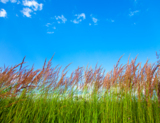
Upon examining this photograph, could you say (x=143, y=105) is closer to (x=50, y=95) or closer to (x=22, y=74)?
(x=50, y=95)

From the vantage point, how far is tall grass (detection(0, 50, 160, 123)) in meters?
2.99

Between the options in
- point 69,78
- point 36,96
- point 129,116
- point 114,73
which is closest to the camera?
point 129,116

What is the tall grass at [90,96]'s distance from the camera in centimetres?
299

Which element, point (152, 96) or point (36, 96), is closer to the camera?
point (152, 96)

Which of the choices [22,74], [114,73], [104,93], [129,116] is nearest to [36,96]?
[22,74]

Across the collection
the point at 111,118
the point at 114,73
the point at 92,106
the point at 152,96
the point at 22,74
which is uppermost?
the point at 114,73

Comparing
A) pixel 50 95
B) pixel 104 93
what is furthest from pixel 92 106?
pixel 50 95

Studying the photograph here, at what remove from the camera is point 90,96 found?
3441 mm

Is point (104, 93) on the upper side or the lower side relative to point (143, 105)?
upper

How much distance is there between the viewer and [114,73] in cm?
330

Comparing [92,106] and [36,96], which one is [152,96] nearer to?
[92,106]

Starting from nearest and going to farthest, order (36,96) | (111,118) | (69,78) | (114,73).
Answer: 1. (111,118)
2. (114,73)
3. (36,96)
4. (69,78)

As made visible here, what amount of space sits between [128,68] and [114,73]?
1.20ft

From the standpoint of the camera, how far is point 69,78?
3828 millimetres
